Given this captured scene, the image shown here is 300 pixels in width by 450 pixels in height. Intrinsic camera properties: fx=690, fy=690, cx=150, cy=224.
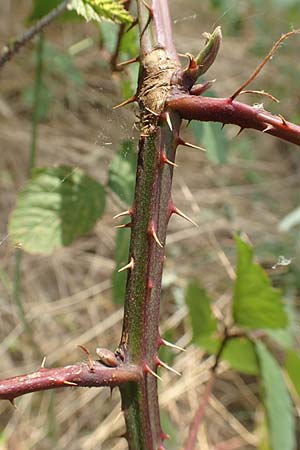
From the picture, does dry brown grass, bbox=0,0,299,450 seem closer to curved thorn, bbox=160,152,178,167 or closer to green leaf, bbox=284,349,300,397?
green leaf, bbox=284,349,300,397

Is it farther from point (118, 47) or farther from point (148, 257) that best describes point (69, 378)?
point (118, 47)

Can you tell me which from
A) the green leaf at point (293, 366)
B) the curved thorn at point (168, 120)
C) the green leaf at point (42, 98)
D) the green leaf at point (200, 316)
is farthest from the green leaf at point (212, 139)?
the green leaf at point (42, 98)

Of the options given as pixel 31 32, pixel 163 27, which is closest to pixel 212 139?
pixel 31 32

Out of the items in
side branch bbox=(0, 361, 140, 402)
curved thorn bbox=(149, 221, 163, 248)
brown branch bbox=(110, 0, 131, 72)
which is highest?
brown branch bbox=(110, 0, 131, 72)

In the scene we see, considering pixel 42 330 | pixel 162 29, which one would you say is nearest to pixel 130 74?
pixel 162 29

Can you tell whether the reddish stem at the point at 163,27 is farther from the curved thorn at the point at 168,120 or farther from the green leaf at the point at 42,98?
the green leaf at the point at 42,98

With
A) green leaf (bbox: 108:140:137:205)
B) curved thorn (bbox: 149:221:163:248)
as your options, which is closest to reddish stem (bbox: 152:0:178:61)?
curved thorn (bbox: 149:221:163:248)
